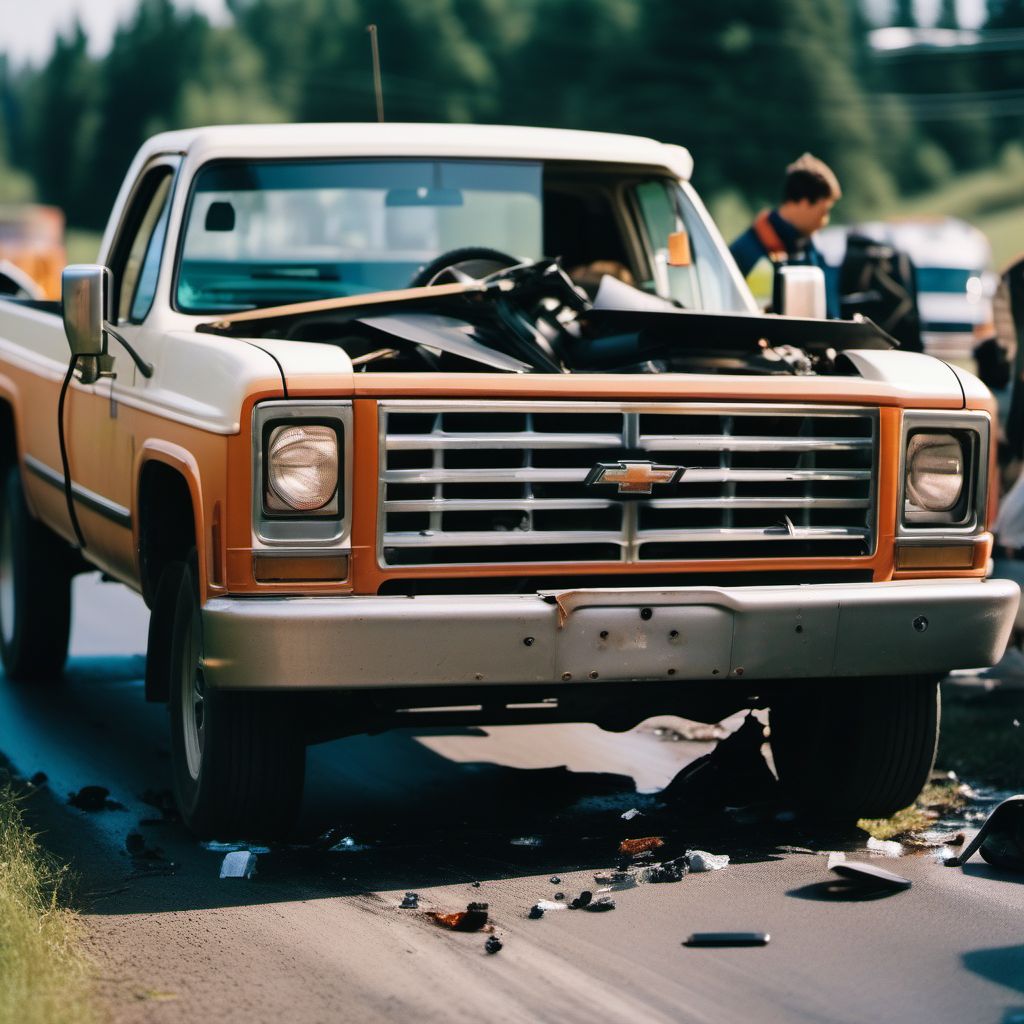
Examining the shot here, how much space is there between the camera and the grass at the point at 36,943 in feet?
13.6

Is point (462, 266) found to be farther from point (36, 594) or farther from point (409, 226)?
point (36, 594)

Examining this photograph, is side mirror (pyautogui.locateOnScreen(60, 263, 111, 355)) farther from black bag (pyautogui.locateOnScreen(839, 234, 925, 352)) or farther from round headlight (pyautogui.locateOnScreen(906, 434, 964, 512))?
Answer: black bag (pyautogui.locateOnScreen(839, 234, 925, 352))

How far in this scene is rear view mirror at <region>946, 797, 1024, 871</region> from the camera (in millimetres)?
5594

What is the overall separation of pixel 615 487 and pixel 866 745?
1271 millimetres

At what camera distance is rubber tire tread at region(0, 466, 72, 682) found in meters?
8.58

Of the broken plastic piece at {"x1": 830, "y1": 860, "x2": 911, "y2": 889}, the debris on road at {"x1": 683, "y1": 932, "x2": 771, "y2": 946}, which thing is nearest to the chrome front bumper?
Result: the broken plastic piece at {"x1": 830, "y1": 860, "x2": 911, "y2": 889}

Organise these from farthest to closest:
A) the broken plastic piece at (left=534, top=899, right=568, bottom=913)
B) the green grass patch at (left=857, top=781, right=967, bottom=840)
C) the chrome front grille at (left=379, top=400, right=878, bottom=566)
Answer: the green grass patch at (left=857, top=781, right=967, bottom=840) < the chrome front grille at (left=379, top=400, right=878, bottom=566) < the broken plastic piece at (left=534, top=899, right=568, bottom=913)

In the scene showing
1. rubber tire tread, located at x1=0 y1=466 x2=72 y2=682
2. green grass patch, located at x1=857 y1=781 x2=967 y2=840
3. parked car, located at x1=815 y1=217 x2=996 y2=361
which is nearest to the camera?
green grass patch, located at x1=857 y1=781 x2=967 y2=840

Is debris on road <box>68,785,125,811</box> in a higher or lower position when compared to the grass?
lower

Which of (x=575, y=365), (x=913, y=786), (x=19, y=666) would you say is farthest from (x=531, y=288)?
(x=19, y=666)

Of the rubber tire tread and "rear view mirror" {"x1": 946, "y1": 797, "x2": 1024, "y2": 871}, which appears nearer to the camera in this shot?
"rear view mirror" {"x1": 946, "y1": 797, "x2": 1024, "y2": 871}

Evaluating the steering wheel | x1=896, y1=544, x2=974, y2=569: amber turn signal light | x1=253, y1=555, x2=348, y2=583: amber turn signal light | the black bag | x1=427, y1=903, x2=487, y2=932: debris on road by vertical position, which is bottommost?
x1=427, y1=903, x2=487, y2=932: debris on road

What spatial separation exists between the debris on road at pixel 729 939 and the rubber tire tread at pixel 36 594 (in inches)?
176

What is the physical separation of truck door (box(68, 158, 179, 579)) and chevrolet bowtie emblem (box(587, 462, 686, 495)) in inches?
63.1
